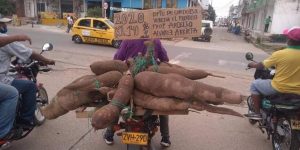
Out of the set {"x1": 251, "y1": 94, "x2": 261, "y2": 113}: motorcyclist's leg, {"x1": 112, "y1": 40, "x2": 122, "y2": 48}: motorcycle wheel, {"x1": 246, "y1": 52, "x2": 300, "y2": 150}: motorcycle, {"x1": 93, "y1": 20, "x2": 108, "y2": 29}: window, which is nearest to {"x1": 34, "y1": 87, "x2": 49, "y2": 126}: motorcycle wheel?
{"x1": 251, "y1": 94, "x2": 261, "y2": 113}: motorcyclist's leg

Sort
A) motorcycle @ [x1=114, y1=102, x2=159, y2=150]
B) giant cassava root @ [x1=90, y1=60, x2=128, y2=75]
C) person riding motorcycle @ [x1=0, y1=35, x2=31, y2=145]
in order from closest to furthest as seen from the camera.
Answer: motorcycle @ [x1=114, y1=102, x2=159, y2=150]
giant cassava root @ [x1=90, y1=60, x2=128, y2=75]
person riding motorcycle @ [x1=0, y1=35, x2=31, y2=145]

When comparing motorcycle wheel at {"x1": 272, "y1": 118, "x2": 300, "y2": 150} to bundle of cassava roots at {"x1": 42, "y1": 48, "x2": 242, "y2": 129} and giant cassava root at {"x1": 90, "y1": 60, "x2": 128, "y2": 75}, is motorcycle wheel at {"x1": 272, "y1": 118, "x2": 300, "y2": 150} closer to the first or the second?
bundle of cassava roots at {"x1": 42, "y1": 48, "x2": 242, "y2": 129}

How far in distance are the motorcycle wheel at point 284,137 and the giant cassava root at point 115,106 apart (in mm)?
2301

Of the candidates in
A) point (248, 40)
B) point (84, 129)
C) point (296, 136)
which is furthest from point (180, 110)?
point (248, 40)

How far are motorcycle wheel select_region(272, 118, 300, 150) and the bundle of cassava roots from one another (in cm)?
159

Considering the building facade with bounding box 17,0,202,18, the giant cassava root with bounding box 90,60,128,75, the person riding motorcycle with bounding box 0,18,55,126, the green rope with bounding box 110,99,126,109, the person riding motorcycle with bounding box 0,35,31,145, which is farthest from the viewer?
the building facade with bounding box 17,0,202,18

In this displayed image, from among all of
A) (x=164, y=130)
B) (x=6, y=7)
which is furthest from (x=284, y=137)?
(x=6, y=7)

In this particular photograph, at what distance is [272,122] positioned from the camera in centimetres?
440

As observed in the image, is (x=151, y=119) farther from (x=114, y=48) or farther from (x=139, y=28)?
(x=114, y=48)

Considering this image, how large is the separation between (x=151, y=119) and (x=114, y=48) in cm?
1349

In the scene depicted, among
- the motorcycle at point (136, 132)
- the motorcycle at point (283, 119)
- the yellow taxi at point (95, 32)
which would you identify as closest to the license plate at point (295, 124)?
the motorcycle at point (283, 119)

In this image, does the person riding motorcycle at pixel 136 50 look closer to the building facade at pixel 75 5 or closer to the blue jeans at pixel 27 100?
the blue jeans at pixel 27 100

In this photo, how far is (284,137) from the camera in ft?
13.9

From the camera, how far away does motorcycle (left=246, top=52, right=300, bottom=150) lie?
4.02m
